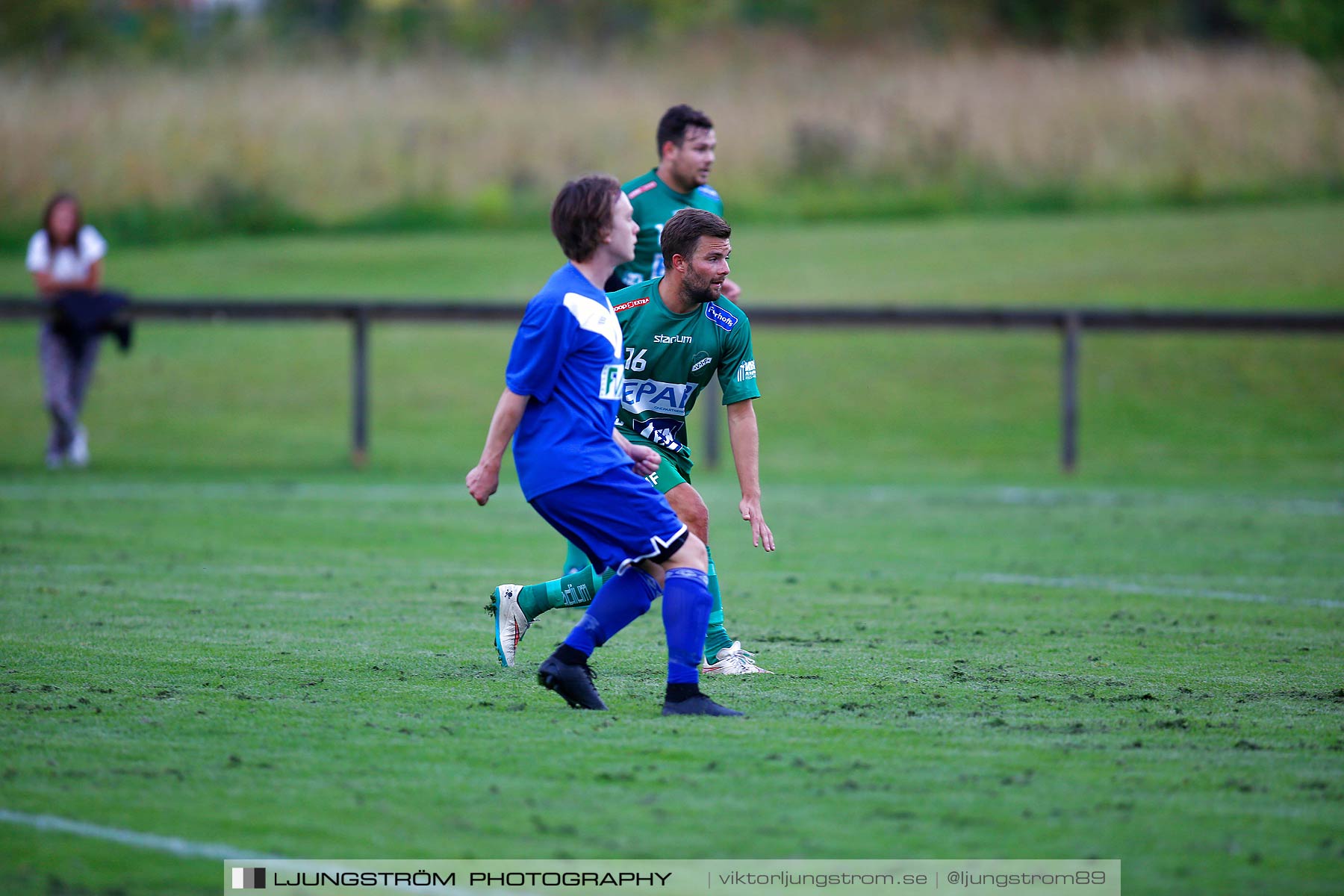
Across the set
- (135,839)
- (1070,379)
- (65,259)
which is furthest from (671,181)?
(65,259)

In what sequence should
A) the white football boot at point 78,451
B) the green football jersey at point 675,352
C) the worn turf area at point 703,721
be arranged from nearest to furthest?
1. the worn turf area at point 703,721
2. the green football jersey at point 675,352
3. the white football boot at point 78,451

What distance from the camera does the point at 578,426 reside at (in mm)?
5262

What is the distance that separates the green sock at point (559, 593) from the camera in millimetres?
6266

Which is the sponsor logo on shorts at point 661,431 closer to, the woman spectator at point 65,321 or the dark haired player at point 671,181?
the dark haired player at point 671,181

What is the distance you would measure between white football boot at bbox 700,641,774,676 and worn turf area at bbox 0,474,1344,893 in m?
0.14

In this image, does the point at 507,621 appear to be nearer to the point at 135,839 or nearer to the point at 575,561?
the point at 575,561

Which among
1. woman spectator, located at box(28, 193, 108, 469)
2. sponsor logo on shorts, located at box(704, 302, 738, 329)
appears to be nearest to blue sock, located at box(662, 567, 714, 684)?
sponsor logo on shorts, located at box(704, 302, 738, 329)

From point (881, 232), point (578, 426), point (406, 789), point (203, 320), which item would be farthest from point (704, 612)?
point (881, 232)

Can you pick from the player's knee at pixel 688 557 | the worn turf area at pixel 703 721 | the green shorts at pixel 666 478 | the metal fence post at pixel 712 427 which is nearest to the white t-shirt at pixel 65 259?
the worn turf area at pixel 703 721

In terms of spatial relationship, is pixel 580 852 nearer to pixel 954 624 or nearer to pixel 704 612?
pixel 704 612

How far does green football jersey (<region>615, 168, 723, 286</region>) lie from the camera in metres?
7.44

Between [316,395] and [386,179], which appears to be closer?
[316,395]

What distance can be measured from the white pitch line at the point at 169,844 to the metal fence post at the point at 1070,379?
39.5 feet

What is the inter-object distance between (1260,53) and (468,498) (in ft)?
80.2
